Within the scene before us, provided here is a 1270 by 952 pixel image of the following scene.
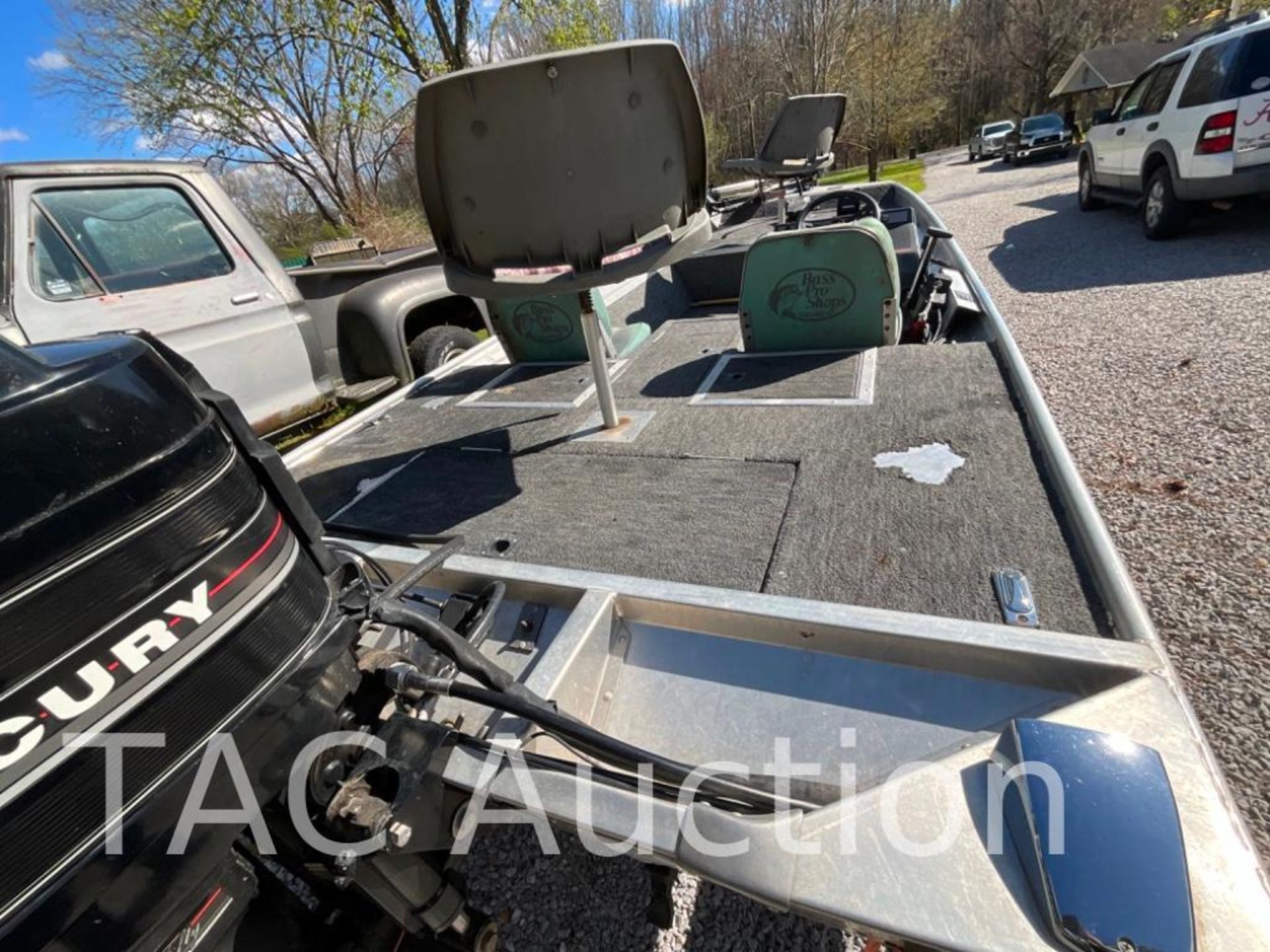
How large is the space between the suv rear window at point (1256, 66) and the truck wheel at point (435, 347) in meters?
7.00

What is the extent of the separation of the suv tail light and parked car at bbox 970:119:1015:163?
1987cm

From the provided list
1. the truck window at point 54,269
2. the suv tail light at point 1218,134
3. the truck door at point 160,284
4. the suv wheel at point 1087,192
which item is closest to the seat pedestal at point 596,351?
the truck door at point 160,284

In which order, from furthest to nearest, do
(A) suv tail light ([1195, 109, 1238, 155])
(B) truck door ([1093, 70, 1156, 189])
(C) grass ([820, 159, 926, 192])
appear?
(C) grass ([820, 159, 926, 192]) → (B) truck door ([1093, 70, 1156, 189]) → (A) suv tail light ([1195, 109, 1238, 155])

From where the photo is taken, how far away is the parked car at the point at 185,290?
8.53 feet

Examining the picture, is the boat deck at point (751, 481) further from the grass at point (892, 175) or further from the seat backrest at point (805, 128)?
the grass at point (892, 175)

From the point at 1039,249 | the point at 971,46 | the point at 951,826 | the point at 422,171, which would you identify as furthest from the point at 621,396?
the point at 971,46

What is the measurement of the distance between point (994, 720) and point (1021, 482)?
919 mm

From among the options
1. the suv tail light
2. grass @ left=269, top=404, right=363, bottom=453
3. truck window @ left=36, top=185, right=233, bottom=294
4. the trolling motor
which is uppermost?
truck window @ left=36, top=185, right=233, bottom=294

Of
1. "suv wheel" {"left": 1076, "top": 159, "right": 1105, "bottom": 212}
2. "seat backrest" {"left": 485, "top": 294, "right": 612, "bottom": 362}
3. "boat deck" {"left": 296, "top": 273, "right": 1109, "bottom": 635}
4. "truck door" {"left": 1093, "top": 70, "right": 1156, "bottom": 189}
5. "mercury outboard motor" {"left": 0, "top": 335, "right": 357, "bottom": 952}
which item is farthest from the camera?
"suv wheel" {"left": 1076, "top": 159, "right": 1105, "bottom": 212}

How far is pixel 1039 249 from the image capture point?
7285 mm

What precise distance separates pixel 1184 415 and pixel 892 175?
22476 mm

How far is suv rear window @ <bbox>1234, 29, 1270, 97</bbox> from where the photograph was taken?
507 cm

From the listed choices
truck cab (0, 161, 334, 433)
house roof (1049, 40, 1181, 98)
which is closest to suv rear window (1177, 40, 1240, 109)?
truck cab (0, 161, 334, 433)

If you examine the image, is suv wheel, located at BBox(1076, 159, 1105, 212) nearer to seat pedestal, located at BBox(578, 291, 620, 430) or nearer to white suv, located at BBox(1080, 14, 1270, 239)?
white suv, located at BBox(1080, 14, 1270, 239)
